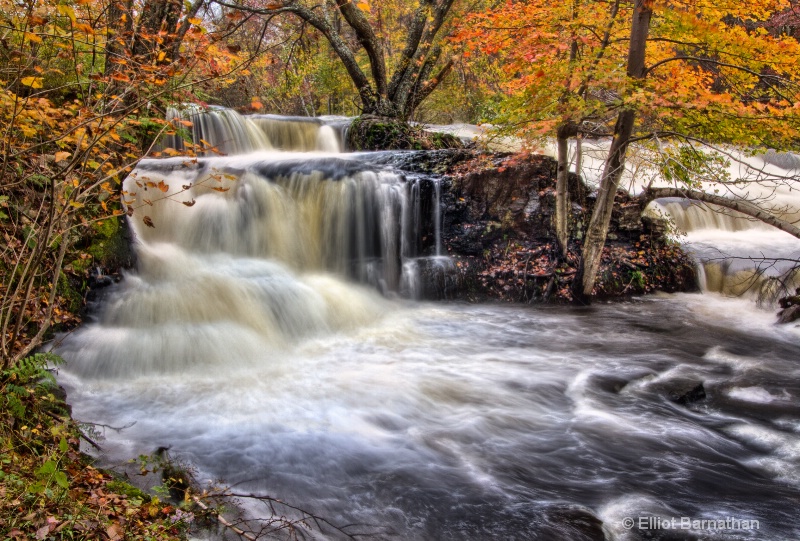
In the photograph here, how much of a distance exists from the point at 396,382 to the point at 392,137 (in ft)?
25.6

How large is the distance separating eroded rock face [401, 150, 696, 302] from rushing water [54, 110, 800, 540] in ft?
1.74

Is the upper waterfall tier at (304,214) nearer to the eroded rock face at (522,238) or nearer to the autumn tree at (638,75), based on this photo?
the eroded rock face at (522,238)

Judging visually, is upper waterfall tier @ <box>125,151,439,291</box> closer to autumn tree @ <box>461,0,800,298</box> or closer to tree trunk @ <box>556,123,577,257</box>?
tree trunk @ <box>556,123,577,257</box>

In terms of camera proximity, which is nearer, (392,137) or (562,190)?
(562,190)

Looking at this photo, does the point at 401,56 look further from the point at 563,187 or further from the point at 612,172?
A: the point at 612,172

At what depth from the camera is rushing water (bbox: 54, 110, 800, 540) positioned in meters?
3.82

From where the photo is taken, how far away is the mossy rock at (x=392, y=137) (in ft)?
39.9

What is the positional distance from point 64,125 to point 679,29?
23.2ft

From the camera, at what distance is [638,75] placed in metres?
7.23

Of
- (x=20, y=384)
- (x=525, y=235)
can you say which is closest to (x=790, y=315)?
(x=525, y=235)

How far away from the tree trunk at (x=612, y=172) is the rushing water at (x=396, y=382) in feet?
2.17

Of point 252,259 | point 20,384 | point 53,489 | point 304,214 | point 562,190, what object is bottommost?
point 53,489

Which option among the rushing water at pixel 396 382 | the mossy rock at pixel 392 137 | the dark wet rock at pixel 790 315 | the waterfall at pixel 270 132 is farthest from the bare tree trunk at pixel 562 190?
the waterfall at pixel 270 132

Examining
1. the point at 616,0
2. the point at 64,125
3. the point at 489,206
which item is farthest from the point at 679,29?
the point at 64,125
